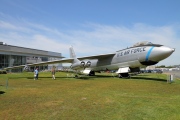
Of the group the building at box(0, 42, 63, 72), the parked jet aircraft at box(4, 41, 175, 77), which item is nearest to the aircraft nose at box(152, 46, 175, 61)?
the parked jet aircraft at box(4, 41, 175, 77)

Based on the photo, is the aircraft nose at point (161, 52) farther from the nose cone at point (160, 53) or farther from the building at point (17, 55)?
the building at point (17, 55)

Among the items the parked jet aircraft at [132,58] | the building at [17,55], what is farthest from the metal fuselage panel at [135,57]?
the building at [17,55]

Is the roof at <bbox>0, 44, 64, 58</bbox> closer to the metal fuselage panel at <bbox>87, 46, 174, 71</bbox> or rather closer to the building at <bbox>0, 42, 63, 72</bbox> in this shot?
the building at <bbox>0, 42, 63, 72</bbox>

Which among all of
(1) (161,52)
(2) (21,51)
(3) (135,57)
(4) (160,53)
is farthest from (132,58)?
(2) (21,51)

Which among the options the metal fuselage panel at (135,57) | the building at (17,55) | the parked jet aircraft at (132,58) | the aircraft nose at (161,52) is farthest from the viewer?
the building at (17,55)

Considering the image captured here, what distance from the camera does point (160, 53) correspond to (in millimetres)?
19359

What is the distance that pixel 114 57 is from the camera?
2600cm

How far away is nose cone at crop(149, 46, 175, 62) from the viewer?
19.0m

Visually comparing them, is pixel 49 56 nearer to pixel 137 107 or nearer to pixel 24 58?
pixel 24 58

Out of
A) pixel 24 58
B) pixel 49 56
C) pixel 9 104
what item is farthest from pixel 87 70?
pixel 49 56

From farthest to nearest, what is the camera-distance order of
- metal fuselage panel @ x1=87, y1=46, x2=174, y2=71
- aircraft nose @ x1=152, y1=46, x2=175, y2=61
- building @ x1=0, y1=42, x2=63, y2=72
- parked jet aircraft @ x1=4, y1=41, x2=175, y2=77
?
building @ x1=0, y1=42, x2=63, y2=72
parked jet aircraft @ x1=4, y1=41, x2=175, y2=77
metal fuselage panel @ x1=87, y1=46, x2=174, y2=71
aircraft nose @ x1=152, y1=46, x2=175, y2=61

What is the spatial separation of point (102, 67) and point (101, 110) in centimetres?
2184

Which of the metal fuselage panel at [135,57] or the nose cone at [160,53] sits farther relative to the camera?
the metal fuselage panel at [135,57]

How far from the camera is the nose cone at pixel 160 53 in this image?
18981mm
